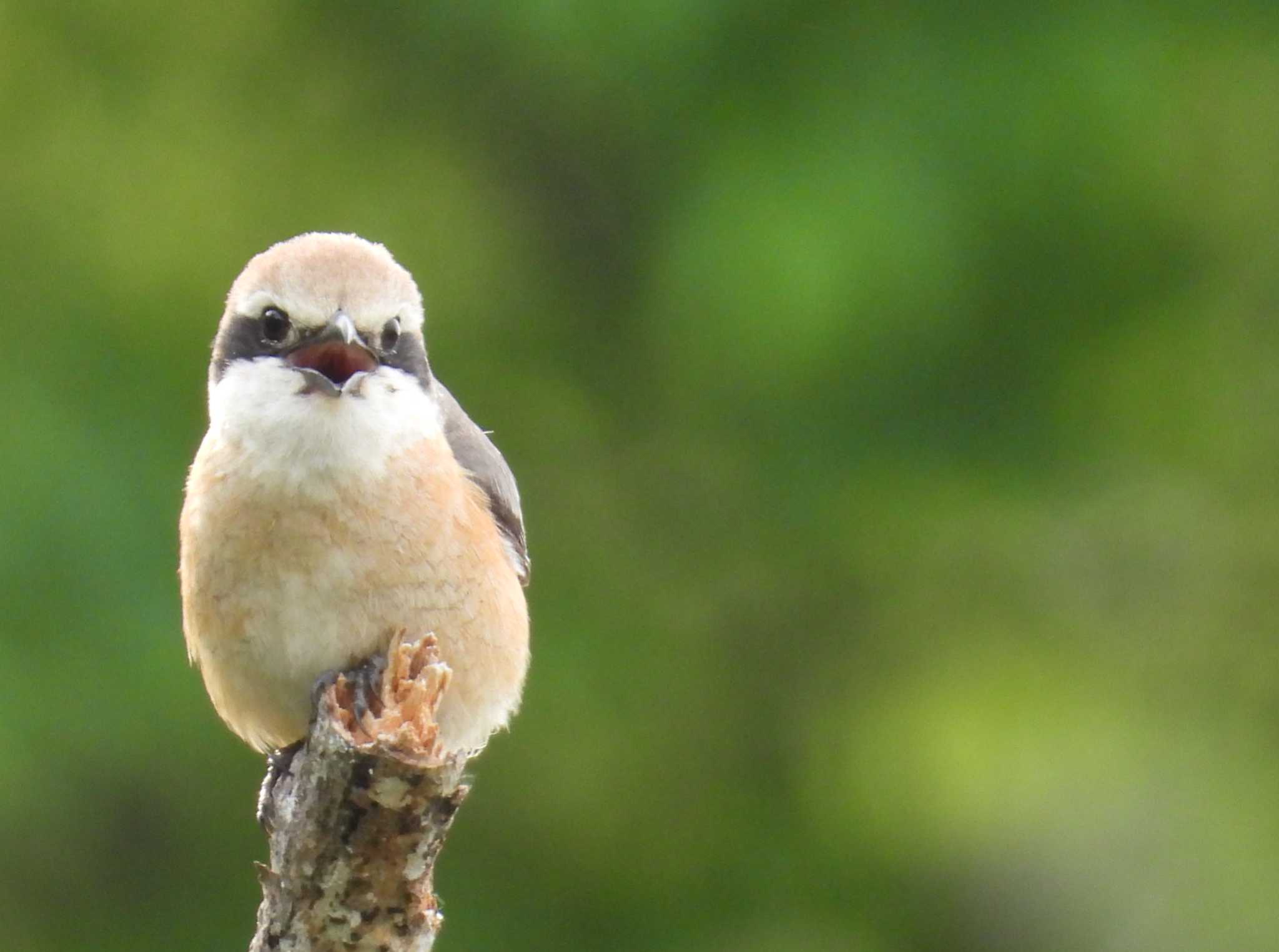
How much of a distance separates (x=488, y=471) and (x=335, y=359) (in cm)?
63

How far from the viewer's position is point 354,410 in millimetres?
4020

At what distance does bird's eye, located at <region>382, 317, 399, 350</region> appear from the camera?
422cm

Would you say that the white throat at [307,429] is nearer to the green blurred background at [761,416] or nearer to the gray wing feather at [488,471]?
the gray wing feather at [488,471]

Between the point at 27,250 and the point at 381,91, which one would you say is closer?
the point at 27,250

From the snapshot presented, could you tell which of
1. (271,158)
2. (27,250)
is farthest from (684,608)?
(27,250)

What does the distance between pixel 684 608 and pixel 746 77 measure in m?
2.47

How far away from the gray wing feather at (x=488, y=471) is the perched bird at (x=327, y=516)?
0.15 meters

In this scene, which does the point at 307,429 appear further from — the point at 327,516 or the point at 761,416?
the point at 761,416

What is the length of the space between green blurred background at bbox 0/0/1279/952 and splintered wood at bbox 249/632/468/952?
147 inches

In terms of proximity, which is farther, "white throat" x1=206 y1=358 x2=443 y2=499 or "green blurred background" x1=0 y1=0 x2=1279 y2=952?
"green blurred background" x1=0 y1=0 x2=1279 y2=952

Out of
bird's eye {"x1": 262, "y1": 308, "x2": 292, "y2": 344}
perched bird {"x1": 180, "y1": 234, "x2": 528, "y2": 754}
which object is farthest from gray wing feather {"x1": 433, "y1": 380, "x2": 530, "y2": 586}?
bird's eye {"x1": 262, "y1": 308, "x2": 292, "y2": 344}

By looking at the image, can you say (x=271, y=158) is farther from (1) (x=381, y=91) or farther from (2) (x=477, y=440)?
(2) (x=477, y=440)

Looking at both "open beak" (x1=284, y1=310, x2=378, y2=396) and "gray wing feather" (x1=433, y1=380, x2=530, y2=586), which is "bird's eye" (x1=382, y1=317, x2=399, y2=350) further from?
"gray wing feather" (x1=433, y1=380, x2=530, y2=586)

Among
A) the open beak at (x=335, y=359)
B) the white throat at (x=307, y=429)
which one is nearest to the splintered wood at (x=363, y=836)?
the white throat at (x=307, y=429)
